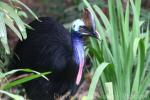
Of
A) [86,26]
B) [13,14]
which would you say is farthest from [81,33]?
[13,14]

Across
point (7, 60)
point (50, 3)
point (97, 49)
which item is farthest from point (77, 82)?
point (50, 3)

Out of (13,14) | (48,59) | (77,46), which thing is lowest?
(48,59)

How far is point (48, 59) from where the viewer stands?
4.89 m

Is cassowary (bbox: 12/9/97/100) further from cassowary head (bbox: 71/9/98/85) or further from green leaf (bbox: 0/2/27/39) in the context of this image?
green leaf (bbox: 0/2/27/39)

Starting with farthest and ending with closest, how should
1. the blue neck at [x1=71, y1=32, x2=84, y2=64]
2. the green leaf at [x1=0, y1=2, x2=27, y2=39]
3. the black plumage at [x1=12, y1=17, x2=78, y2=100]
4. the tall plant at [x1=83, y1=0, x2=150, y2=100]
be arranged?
the black plumage at [x1=12, y1=17, x2=78, y2=100]
the blue neck at [x1=71, y1=32, x2=84, y2=64]
the tall plant at [x1=83, y1=0, x2=150, y2=100]
the green leaf at [x1=0, y1=2, x2=27, y2=39]

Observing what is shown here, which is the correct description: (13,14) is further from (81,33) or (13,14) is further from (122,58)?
(122,58)

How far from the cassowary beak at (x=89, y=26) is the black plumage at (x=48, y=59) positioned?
26cm

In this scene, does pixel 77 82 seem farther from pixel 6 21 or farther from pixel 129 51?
pixel 6 21

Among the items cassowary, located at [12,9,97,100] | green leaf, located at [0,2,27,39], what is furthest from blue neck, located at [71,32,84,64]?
green leaf, located at [0,2,27,39]

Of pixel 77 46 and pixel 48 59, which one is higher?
pixel 77 46

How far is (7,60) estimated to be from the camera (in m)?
4.72

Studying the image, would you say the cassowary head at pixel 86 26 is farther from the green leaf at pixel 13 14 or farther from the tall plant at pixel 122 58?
the green leaf at pixel 13 14

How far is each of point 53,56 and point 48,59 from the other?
2.1 inches

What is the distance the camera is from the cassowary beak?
4500 mm
